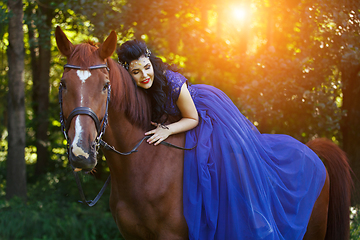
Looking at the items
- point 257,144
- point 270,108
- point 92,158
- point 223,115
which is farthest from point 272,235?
point 270,108

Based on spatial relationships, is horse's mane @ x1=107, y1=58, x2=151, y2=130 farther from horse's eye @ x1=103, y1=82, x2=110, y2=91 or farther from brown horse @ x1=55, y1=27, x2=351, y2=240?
horse's eye @ x1=103, y1=82, x2=110, y2=91

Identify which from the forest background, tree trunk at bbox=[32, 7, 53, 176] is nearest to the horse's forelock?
the forest background

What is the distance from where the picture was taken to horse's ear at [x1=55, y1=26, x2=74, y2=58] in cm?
196

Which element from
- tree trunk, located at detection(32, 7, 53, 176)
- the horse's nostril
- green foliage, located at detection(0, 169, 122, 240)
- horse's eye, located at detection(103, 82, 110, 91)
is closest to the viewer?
the horse's nostril

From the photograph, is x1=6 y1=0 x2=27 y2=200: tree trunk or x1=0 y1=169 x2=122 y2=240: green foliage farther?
x1=6 y1=0 x2=27 y2=200: tree trunk

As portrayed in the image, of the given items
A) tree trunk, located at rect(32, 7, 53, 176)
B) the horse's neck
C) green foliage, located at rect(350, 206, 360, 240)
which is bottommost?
tree trunk, located at rect(32, 7, 53, 176)

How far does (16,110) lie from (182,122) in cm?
470

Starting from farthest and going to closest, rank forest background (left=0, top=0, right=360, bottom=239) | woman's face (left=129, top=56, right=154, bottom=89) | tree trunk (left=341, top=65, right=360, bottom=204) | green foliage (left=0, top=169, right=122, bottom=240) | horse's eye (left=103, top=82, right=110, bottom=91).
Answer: tree trunk (left=341, top=65, right=360, bottom=204) < forest background (left=0, top=0, right=360, bottom=239) < green foliage (left=0, top=169, right=122, bottom=240) < woman's face (left=129, top=56, right=154, bottom=89) < horse's eye (left=103, top=82, right=110, bottom=91)

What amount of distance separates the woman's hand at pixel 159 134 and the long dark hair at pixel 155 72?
0.41ft

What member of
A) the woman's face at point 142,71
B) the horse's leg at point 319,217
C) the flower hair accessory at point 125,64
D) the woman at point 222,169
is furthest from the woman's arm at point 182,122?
the horse's leg at point 319,217

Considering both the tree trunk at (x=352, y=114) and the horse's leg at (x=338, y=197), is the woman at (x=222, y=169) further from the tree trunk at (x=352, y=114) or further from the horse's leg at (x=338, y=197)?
the tree trunk at (x=352, y=114)

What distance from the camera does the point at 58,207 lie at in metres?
5.91

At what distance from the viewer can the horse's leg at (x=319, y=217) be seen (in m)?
2.96

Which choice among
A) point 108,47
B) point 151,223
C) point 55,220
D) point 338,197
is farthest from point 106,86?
point 55,220
